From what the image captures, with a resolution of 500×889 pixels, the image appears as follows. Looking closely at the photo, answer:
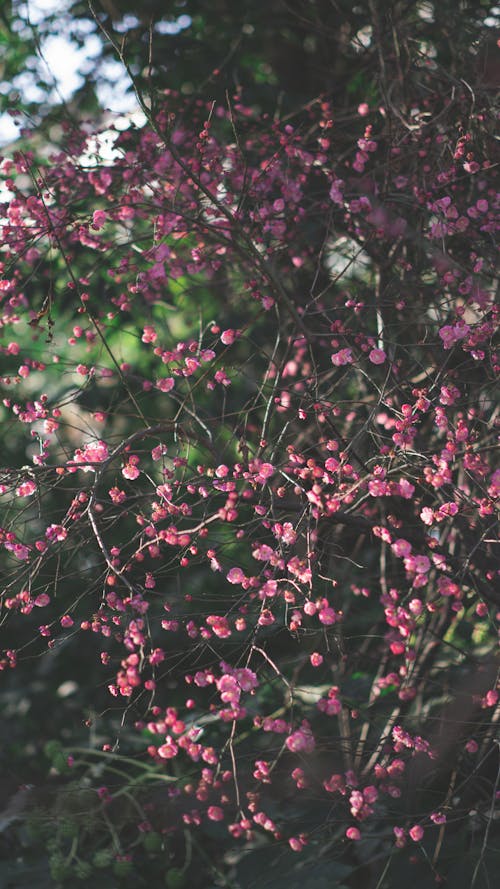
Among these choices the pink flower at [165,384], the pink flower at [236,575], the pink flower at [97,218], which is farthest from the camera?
the pink flower at [97,218]

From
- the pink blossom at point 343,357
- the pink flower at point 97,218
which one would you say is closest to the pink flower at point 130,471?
the pink blossom at point 343,357

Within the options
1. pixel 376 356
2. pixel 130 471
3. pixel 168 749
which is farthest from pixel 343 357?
pixel 168 749

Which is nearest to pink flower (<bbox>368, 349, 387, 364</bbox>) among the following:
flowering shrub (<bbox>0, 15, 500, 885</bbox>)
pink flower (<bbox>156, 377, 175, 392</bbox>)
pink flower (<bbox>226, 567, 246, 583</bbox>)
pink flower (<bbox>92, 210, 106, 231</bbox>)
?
flowering shrub (<bbox>0, 15, 500, 885</bbox>)

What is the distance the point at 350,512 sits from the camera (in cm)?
223

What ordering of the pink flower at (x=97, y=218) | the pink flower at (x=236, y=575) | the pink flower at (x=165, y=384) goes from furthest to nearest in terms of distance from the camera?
the pink flower at (x=97, y=218) < the pink flower at (x=165, y=384) < the pink flower at (x=236, y=575)

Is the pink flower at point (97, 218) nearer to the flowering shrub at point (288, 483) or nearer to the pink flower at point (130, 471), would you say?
the flowering shrub at point (288, 483)

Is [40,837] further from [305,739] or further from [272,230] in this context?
[272,230]

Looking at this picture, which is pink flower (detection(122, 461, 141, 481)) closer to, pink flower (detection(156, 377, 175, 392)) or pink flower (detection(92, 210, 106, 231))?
pink flower (detection(156, 377, 175, 392))

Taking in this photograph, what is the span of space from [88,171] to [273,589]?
1764 mm

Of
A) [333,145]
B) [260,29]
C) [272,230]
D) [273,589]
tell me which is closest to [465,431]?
[273,589]

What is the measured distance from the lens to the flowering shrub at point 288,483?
6.32 feet

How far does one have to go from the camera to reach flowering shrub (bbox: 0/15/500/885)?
1.93 meters

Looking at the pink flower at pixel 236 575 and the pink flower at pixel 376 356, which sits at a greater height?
the pink flower at pixel 376 356

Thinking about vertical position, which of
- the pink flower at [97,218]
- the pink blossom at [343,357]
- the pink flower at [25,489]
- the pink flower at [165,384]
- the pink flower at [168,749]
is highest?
the pink flower at [97,218]
